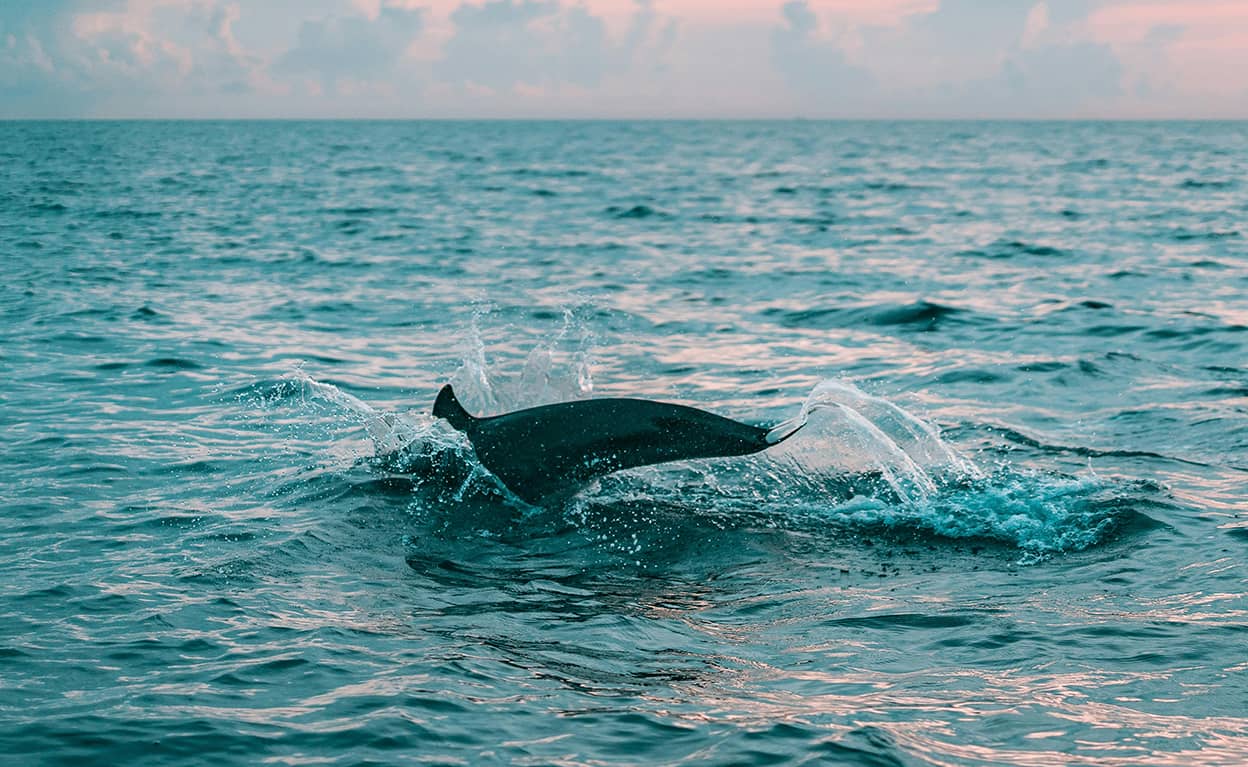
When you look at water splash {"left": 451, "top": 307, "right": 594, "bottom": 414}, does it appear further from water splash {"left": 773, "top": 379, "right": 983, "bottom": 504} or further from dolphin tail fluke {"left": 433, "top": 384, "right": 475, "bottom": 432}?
dolphin tail fluke {"left": 433, "top": 384, "right": 475, "bottom": 432}

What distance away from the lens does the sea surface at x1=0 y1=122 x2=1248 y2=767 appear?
5926 millimetres

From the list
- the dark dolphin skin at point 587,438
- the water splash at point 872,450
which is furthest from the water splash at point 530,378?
the dark dolphin skin at point 587,438

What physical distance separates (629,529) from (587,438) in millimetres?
1162

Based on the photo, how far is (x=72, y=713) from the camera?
19.5 feet

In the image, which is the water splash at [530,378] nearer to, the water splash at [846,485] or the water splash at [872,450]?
the water splash at [846,485]

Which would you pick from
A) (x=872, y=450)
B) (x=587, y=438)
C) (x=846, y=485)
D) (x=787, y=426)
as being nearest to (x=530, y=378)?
(x=872, y=450)

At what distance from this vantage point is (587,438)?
8570mm

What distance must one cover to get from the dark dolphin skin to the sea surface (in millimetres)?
554

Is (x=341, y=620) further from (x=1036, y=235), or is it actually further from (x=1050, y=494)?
(x=1036, y=235)

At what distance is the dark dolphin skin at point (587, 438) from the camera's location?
8.02 meters

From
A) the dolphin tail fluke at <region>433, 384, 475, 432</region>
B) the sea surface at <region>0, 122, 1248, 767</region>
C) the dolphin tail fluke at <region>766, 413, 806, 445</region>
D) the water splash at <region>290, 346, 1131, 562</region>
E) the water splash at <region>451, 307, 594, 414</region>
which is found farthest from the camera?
the water splash at <region>451, 307, 594, 414</region>

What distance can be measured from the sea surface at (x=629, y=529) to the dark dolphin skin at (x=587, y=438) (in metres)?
0.55

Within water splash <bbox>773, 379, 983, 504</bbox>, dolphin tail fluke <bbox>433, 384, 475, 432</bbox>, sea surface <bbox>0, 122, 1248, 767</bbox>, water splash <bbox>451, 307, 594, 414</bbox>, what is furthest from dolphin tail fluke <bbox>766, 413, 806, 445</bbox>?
water splash <bbox>451, 307, 594, 414</bbox>

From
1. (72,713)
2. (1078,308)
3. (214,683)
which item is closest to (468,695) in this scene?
(214,683)
